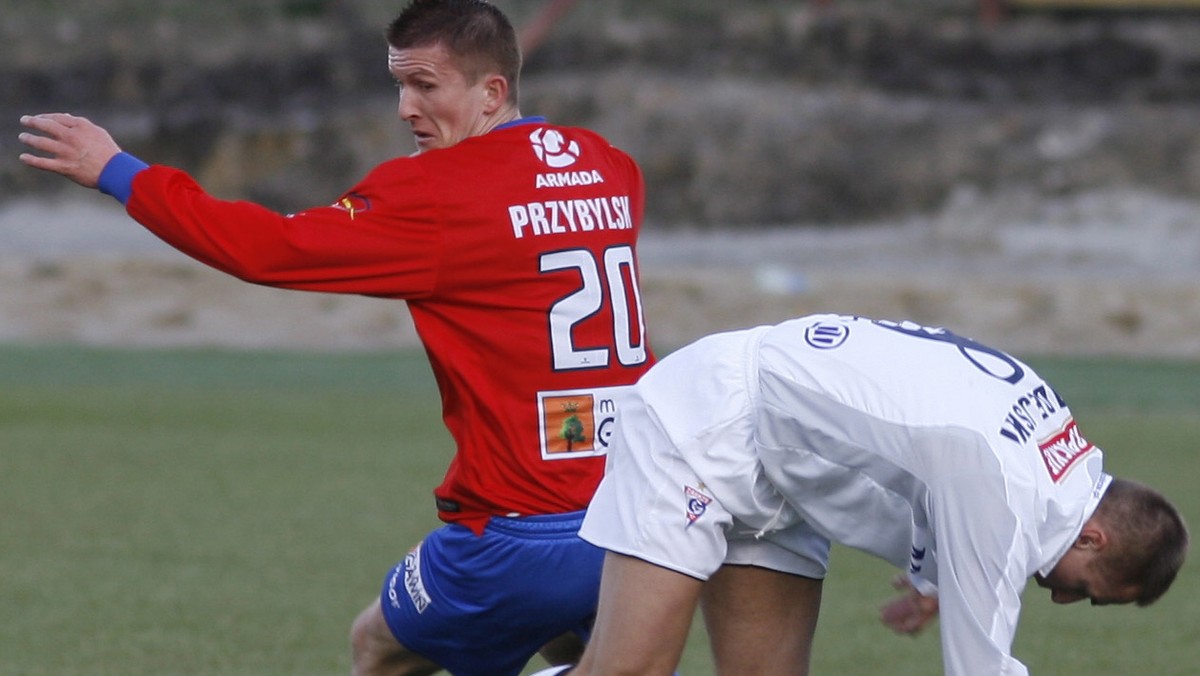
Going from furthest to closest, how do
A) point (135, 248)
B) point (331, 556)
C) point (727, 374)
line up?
point (135, 248) → point (331, 556) → point (727, 374)

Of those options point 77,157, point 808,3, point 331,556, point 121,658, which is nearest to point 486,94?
point 77,157

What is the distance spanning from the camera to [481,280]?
443 cm

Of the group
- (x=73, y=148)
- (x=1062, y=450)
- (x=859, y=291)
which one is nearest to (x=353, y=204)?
(x=73, y=148)

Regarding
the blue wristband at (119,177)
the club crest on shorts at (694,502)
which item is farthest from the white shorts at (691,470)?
the blue wristband at (119,177)

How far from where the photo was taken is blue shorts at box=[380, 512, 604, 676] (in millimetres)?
4453

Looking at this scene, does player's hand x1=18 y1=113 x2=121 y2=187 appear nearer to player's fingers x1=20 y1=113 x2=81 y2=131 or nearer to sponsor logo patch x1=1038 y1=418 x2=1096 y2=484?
player's fingers x1=20 y1=113 x2=81 y2=131

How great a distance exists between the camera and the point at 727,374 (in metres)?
4.04

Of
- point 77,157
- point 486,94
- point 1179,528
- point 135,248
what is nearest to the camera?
point 1179,528

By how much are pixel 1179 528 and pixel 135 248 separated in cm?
1967

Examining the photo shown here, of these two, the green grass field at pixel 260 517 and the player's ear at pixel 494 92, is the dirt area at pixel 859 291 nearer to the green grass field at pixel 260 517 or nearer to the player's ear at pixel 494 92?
the green grass field at pixel 260 517

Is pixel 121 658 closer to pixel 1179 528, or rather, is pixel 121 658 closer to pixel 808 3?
pixel 1179 528

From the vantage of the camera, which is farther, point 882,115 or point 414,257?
point 882,115

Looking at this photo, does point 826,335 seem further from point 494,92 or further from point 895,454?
point 494,92

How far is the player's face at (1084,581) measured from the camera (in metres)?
3.74
